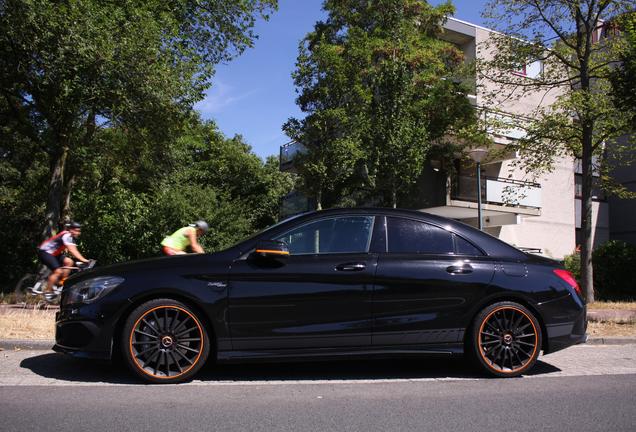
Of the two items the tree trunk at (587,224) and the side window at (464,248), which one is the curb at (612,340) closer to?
the side window at (464,248)

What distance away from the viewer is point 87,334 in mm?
4902

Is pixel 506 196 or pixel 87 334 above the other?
pixel 506 196

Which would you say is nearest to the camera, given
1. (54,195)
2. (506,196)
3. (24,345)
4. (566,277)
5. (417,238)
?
(417,238)

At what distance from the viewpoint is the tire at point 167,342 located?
4.93m

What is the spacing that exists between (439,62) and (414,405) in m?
17.4

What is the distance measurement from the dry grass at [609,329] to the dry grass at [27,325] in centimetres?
750

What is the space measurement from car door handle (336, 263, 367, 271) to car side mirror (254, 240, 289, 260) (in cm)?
52

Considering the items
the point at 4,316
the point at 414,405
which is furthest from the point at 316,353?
the point at 4,316

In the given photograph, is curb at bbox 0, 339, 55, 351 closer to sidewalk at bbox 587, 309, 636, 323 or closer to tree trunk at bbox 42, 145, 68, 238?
sidewalk at bbox 587, 309, 636, 323

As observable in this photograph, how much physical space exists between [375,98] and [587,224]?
8.27 meters

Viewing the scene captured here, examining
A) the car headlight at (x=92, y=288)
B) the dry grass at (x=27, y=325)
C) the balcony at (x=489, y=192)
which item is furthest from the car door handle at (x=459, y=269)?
the balcony at (x=489, y=192)

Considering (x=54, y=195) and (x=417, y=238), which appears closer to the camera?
(x=417, y=238)

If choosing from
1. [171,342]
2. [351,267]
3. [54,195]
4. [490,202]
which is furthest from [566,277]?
[490,202]

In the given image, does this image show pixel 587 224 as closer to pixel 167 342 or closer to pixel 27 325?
pixel 167 342
